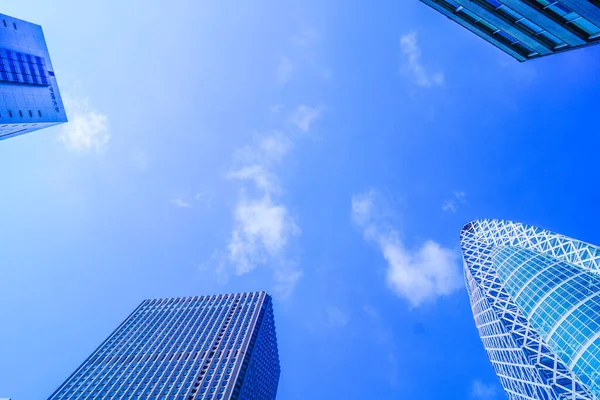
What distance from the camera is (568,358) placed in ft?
181

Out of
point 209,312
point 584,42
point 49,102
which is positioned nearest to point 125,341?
point 209,312

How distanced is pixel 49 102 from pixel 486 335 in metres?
122

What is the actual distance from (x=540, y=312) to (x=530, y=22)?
196 feet

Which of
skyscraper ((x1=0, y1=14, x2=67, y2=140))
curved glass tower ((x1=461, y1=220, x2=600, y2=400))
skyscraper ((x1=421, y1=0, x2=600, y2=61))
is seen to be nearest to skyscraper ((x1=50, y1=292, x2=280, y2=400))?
curved glass tower ((x1=461, y1=220, x2=600, y2=400))

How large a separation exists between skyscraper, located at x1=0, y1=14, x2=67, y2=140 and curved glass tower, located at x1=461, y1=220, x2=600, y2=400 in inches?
3726

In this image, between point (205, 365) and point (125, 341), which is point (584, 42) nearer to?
point (205, 365)

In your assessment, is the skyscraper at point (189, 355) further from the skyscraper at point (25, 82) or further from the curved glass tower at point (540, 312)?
the skyscraper at point (25, 82)

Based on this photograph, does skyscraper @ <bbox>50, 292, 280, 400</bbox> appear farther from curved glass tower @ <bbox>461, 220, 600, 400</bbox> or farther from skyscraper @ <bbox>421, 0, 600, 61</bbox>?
skyscraper @ <bbox>421, 0, 600, 61</bbox>

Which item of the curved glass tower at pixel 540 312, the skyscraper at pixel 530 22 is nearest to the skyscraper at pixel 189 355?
the curved glass tower at pixel 540 312

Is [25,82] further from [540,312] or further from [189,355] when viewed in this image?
[540,312]

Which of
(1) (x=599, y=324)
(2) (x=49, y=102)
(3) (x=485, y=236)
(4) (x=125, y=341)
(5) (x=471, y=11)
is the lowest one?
(4) (x=125, y=341)

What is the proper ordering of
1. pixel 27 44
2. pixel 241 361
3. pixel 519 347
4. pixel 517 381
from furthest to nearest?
pixel 241 361 → pixel 517 381 → pixel 519 347 → pixel 27 44

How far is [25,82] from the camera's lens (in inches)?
1816

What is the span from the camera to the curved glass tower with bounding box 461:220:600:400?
54.5 metres
